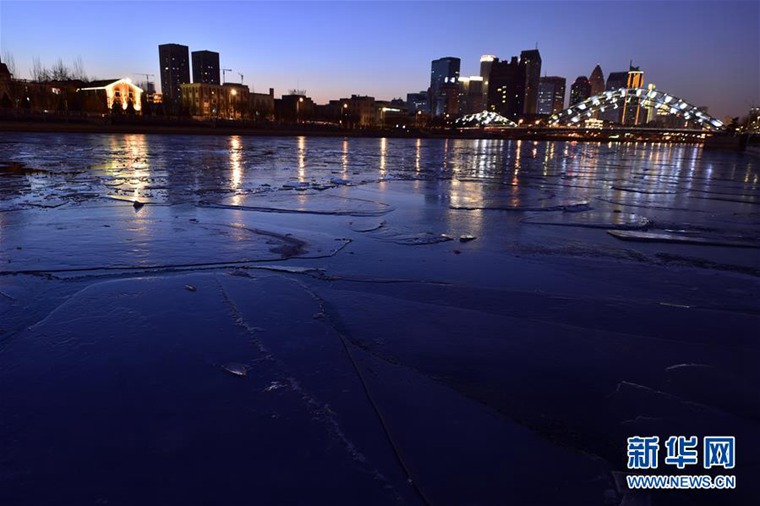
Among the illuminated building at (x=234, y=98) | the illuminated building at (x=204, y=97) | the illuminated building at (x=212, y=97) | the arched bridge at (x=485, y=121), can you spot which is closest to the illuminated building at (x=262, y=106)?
the illuminated building at (x=234, y=98)

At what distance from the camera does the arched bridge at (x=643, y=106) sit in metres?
97.9

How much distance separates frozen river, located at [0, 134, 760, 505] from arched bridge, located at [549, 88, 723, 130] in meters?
110

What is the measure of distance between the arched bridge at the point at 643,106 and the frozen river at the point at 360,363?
110077 mm

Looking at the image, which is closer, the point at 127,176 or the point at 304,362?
the point at 304,362

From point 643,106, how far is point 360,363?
130 metres

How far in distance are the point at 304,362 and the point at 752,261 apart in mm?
4629

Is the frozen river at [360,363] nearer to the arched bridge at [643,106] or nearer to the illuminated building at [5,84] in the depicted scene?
the illuminated building at [5,84]

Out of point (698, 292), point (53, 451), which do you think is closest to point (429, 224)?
point (698, 292)

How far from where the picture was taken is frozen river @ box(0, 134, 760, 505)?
66.1 inches

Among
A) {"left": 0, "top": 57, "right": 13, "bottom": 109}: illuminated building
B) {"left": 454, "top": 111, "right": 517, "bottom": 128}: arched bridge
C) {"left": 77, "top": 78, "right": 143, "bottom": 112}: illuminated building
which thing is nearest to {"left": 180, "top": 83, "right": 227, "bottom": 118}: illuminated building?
{"left": 77, "top": 78, "right": 143, "bottom": 112}: illuminated building

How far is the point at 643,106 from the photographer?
111m

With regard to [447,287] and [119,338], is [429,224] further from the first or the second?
[119,338]

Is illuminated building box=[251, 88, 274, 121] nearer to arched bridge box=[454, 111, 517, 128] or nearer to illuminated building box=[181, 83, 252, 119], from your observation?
illuminated building box=[181, 83, 252, 119]

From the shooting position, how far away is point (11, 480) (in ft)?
5.24
